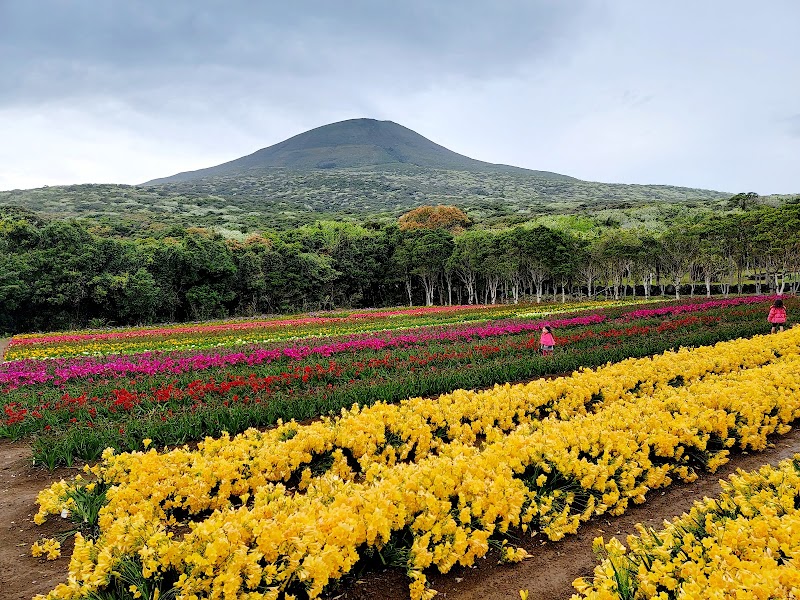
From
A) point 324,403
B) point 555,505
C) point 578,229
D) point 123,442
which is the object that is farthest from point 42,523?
point 578,229

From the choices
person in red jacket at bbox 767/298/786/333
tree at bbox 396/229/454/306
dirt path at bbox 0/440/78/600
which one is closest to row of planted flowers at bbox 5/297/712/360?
dirt path at bbox 0/440/78/600

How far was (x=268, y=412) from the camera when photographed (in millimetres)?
7969

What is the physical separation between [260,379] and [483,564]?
25.0 ft

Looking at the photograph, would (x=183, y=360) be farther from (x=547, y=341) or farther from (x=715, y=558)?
(x=715, y=558)

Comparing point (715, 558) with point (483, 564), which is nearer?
point (715, 558)

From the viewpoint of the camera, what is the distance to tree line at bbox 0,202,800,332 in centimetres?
3697

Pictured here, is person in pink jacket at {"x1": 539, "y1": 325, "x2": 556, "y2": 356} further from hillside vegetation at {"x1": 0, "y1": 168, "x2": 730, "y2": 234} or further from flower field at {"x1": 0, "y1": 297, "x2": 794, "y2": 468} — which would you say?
hillside vegetation at {"x1": 0, "y1": 168, "x2": 730, "y2": 234}

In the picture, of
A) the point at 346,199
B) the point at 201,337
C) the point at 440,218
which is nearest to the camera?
the point at 201,337

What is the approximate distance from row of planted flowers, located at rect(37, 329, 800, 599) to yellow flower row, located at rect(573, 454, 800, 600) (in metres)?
1.12

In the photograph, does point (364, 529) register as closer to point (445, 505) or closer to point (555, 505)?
point (445, 505)

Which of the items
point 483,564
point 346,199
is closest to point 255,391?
point 483,564

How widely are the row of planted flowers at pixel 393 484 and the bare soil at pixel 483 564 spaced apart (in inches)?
6.3

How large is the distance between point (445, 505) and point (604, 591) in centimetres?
148

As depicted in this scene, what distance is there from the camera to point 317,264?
167ft
